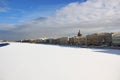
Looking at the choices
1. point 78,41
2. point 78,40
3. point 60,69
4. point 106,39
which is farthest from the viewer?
point 78,40

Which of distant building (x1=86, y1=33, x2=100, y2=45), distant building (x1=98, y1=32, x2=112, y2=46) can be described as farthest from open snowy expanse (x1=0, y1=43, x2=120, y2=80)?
distant building (x1=86, y1=33, x2=100, y2=45)

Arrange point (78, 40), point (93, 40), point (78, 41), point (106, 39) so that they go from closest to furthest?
point (106, 39), point (93, 40), point (78, 41), point (78, 40)

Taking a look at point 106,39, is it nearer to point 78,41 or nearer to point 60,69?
point 78,41

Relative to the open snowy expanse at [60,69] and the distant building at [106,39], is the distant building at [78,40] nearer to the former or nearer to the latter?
the distant building at [106,39]

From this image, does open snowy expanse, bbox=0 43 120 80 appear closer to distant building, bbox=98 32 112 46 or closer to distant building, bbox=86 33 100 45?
distant building, bbox=98 32 112 46

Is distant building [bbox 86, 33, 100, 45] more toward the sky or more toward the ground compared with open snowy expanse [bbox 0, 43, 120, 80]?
more toward the sky

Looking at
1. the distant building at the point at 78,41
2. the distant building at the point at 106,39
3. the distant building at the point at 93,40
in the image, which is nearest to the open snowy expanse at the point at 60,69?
the distant building at the point at 106,39

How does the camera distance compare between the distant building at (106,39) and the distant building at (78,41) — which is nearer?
the distant building at (106,39)

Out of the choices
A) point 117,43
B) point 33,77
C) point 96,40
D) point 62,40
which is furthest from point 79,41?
point 33,77

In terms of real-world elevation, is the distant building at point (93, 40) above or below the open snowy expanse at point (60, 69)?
above

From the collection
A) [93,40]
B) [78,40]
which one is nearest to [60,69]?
[93,40]

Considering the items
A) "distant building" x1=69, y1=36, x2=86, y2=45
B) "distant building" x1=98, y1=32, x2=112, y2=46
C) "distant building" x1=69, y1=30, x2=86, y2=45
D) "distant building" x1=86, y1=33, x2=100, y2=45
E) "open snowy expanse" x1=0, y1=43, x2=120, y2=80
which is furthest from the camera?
"distant building" x1=69, y1=30, x2=86, y2=45

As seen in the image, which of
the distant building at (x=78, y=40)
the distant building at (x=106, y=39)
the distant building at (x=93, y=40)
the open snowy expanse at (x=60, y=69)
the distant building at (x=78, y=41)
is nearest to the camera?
the open snowy expanse at (x=60, y=69)

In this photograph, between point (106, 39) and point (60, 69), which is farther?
point (106, 39)
